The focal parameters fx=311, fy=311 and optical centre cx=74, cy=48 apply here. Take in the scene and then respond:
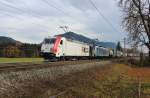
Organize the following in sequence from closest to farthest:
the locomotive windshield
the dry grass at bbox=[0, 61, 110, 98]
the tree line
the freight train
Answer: the dry grass at bbox=[0, 61, 110, 98]
the freight train
the locomotive windshield
the tree line

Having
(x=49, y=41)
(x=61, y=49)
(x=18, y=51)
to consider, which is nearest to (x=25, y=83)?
(x=49, y=41)

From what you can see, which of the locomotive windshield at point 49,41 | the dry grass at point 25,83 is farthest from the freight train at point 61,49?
the dry grass at point 25,83

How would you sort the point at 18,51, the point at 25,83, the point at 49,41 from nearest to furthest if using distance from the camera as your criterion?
the point at 25,83
the point at 49,41
the point at 18,51

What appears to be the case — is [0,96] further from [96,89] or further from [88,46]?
[88,46]

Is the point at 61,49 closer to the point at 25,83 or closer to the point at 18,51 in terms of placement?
the point at 25,83

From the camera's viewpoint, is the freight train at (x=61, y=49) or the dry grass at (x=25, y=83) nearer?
the dry grass at (x=25, y=83)

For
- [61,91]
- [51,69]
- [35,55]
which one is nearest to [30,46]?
[35,55]

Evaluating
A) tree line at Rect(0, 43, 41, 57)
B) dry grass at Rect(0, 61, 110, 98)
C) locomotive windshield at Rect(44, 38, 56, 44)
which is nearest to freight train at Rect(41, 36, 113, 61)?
locomotive windshield at Rect(44, 38, 56, 44)

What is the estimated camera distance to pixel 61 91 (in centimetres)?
1447

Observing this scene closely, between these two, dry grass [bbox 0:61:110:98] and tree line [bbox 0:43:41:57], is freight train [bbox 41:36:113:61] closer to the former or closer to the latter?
dry grass [bbox 0:61:110:98]

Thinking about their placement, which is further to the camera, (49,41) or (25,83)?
(49,41)

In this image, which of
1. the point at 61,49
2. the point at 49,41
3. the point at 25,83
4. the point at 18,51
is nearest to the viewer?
the point at 25,83

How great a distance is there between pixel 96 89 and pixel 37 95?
4.96 m

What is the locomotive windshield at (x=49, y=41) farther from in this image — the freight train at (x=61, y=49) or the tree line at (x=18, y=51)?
the tree line at (x=18, y=51)
